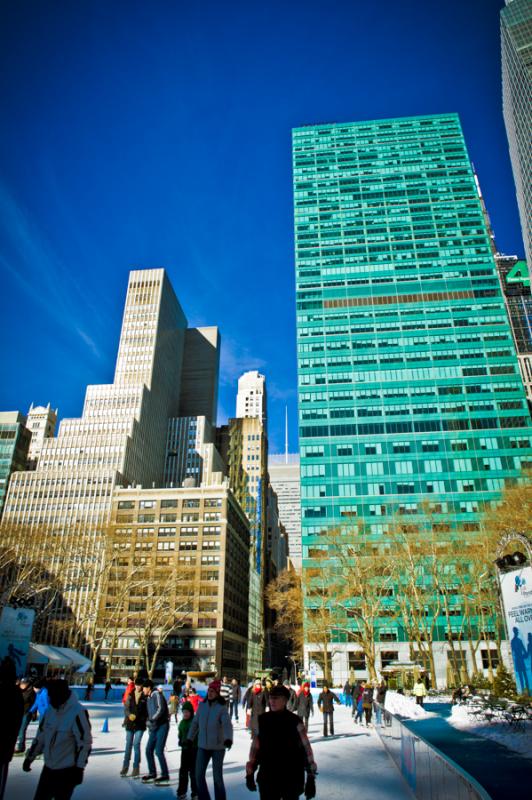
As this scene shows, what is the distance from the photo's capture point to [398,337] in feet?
349

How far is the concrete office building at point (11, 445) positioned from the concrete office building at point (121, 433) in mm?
10891

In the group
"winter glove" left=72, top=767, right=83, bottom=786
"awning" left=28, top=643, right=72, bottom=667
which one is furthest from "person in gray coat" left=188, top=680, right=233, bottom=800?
"awning" left=28, top=643, right=72, bottom=667

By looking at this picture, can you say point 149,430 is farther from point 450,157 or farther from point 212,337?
point 450,157

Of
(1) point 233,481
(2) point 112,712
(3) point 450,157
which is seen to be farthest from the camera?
(1) point 233,481

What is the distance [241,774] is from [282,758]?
7.32 meters

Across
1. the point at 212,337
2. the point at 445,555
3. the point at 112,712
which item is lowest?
the point at 112,712

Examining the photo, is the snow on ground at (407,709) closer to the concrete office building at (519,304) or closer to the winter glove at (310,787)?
the winter glove at (310,787)

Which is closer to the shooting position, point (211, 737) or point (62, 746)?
point (62, 746)

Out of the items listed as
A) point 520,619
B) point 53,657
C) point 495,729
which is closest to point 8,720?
point 495,729

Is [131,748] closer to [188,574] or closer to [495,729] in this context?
[495,729]

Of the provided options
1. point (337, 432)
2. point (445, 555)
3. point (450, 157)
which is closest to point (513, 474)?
point (337, 432)

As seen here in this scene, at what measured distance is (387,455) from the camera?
95750 mm

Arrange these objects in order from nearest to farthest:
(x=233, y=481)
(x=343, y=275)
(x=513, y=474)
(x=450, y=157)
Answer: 1. (x=513, y=474)
2. (x=343, y=275)
3. (x=450, y=157)
4. (x=233, y=481)

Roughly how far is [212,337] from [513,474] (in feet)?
397
